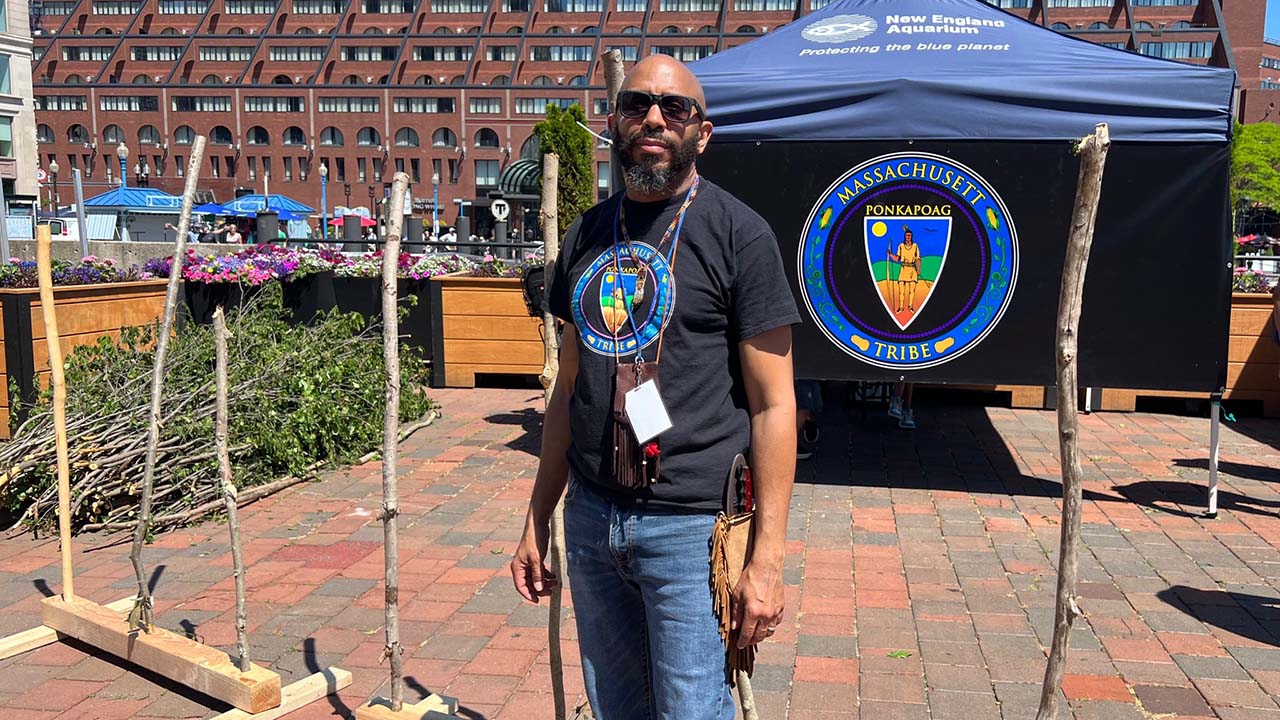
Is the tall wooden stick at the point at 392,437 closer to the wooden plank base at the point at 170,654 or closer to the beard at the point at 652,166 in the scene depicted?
the wooden plank base at the point at 170,654

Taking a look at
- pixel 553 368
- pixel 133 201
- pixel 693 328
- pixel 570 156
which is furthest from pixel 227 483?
pixel 133 201

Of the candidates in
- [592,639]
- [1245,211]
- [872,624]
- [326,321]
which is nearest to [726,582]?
[592,639]

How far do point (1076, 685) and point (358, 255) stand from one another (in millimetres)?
8734

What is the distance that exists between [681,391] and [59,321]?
731 centimetres

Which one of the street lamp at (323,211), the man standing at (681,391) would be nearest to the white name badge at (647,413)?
the man standing at (681,391)

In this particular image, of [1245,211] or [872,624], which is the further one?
[1245,211]

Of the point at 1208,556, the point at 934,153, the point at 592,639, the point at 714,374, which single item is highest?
the point at 934,153

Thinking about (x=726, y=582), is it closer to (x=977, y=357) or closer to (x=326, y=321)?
(x=977, y=357)

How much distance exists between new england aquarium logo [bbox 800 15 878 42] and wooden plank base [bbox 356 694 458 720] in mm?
5378

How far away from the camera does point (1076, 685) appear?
387cm

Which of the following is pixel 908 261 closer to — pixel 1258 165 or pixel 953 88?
pixel 953 88

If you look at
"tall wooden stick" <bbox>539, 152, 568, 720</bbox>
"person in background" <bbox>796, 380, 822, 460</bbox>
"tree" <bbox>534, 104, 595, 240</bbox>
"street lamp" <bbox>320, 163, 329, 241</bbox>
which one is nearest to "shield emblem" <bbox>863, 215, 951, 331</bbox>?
"person in background" <bbox>796, 380, 822, 460</bbox>

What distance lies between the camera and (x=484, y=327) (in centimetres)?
1052

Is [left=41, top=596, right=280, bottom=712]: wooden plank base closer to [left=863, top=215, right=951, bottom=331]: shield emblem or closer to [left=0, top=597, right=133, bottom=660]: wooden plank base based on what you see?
[left=0, top=597, right=133, bottom=660]: wooden plank base
